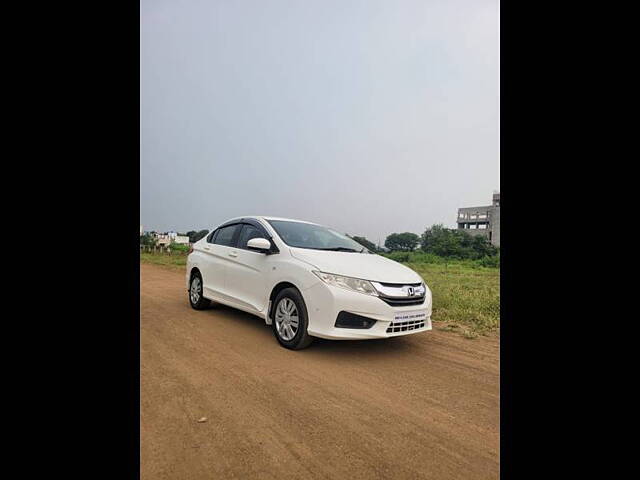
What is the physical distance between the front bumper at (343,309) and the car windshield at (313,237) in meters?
0.96

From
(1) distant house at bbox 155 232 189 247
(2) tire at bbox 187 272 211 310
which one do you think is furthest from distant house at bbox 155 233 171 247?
(2) tire at bbox 187 272 211 310

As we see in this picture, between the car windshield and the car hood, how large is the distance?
0.86 feet

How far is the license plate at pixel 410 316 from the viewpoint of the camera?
347 centimetres

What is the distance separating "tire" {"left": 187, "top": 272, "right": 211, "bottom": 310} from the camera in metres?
5.32

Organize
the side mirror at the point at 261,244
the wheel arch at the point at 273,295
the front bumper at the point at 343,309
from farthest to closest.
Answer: the side mirror at the point at 261,244
the wheel arch at the point at 273,295
the front bumper at the point at 343,309

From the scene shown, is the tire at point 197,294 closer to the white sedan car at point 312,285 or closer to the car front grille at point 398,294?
the white sedan car at point 312,285

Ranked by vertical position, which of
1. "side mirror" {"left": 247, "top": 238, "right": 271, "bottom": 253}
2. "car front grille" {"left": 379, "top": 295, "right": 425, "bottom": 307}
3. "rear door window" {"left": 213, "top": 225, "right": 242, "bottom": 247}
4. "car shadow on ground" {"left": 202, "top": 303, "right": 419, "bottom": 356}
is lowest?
"car shadow on ground" {"left": 202, "top": 303, "right": 419, "bottom": 356}

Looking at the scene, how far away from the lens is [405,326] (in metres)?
3.57

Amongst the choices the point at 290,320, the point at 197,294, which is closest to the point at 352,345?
the point at 290,320

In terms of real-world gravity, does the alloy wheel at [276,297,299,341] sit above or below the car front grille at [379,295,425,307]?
below

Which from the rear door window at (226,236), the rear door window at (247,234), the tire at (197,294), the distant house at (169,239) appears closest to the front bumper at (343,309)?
the rear door window at (247,234)

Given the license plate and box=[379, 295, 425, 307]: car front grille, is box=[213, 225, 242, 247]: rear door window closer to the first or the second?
box=[379, 295, 425, 307]: car front grille

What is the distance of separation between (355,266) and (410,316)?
78cm
